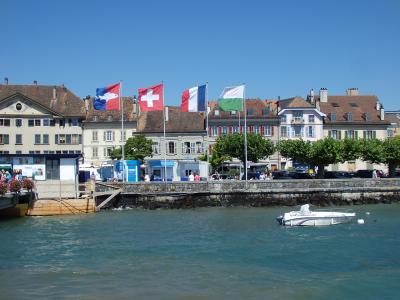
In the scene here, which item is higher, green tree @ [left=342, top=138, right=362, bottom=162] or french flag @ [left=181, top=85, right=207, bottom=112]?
french flag @ [left=181, top=85, right=207, bottom=112]

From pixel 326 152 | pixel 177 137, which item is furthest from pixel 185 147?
pixel 326 152

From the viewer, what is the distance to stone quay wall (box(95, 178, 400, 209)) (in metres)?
50.0

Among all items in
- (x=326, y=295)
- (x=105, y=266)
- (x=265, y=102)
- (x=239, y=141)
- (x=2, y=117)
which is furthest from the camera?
(x=265, y=102)

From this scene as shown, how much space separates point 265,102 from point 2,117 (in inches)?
1476

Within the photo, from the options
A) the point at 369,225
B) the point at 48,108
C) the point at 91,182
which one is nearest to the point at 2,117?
the point at 48,108

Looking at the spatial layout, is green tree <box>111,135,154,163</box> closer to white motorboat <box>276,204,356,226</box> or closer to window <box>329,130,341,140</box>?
window <box>329,130,341,140</box>

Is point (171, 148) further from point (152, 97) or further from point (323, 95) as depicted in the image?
point (152, 97)

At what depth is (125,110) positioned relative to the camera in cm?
8744

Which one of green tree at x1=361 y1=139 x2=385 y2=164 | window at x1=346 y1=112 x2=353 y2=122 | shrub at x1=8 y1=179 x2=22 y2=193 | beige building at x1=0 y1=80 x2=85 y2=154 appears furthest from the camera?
window at x1=346 y1=112 x2=353 y2=122

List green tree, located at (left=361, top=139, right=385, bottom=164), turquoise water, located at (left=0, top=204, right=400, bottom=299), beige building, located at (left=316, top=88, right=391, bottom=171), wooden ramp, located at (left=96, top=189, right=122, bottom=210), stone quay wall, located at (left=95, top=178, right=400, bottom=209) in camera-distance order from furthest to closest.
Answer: beige building, located at (left=316, top=88, right=391, bottom=171) < green tree, located at (left=361, top=139, right=385, bottom=164) < stone quay wall, located at (left=95, top=178, right=400, bottom=209) < wooden ramp, located at (left=96, top=189, right=122, bottom=210) < turquoise water, located at (left=0, top=204, right=400, bottom=299)

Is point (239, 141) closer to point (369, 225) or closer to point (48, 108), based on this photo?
point (48, 108)

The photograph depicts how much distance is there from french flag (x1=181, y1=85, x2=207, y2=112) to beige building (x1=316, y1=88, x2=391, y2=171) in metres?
45.0

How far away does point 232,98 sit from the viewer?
46750 mm

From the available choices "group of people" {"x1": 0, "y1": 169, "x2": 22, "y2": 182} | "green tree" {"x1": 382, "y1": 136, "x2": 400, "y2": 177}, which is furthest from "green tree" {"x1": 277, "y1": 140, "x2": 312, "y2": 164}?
"group of people" {"x1": 0, "y1": 169, "x2": 22, "y2": 182}
